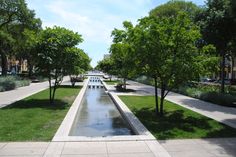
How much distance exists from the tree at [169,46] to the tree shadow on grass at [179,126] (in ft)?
5.31

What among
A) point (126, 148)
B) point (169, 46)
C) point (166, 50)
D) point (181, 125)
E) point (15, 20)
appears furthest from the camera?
point (15, 20)

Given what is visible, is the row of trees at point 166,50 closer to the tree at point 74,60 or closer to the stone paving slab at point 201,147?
the stone paving slab at point 201,147

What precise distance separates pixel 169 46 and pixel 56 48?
23.2 feet

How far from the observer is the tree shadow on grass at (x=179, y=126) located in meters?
10.0

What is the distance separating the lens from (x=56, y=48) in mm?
17734

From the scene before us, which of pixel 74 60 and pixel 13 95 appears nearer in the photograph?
pixel 74 60

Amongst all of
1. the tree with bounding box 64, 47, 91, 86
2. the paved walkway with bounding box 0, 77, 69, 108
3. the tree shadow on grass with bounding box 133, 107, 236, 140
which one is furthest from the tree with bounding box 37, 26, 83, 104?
the tree shadow on grass with bounding box 133, 107, 236, 140

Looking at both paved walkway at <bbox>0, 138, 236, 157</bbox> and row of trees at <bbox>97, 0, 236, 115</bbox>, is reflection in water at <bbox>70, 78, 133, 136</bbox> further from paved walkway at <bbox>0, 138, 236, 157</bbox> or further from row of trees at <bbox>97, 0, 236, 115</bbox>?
row of trees at <bbox>97, 0, 236, 115</bbox>

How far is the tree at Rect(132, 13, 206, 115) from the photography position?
12.6m

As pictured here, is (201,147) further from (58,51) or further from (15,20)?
(15,20)

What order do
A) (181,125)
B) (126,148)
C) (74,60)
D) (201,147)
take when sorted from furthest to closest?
(74,60) → (181,125) → (201,147) → (126,148)

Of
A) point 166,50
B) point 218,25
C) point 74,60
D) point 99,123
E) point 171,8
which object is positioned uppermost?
point 171,8

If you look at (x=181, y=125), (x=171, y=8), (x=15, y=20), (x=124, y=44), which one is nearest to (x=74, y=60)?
(x=124, y=44)

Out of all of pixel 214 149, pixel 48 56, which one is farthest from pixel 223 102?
pixel 214 149
